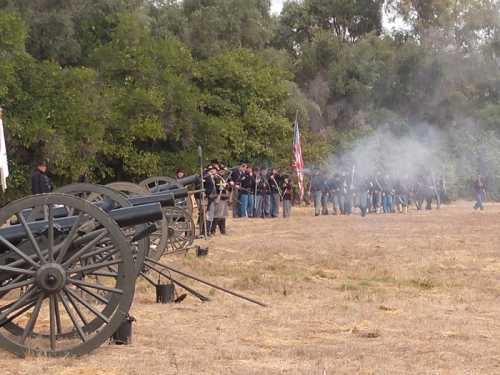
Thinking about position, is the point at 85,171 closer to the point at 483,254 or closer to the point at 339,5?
the point at 483,254

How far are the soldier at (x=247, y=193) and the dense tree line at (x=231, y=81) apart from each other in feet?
16.7

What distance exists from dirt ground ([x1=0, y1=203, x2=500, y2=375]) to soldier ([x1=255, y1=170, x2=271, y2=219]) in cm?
1281

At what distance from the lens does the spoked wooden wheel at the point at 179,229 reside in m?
16.2

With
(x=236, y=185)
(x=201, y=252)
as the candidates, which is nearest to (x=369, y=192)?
(x=236, y=185)

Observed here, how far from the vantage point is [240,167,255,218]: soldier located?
30891 mm

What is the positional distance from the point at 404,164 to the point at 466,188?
8.77m

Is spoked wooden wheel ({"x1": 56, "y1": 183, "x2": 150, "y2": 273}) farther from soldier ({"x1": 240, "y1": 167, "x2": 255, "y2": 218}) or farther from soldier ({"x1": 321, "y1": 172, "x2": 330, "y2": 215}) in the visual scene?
soldier ({"x1": 321, "y1": 172, "x2": 330, "y2": 215})

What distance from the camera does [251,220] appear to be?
96.5ft

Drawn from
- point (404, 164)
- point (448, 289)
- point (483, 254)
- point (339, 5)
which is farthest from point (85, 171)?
point (339, 5)

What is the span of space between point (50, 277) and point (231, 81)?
3214 cm

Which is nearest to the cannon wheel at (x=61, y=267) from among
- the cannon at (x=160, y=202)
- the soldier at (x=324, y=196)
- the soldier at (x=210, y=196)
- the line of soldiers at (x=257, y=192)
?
the cannon at (x=160, y=202)

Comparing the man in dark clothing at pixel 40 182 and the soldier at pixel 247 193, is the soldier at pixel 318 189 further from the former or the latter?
the man in dark clothing at pixel 40 182

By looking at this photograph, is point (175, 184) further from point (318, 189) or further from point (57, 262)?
point (318, 189)

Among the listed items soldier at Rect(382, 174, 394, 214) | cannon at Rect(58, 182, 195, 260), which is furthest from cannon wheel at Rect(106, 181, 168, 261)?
soldier at Rect(382, 174, 394, 214)
